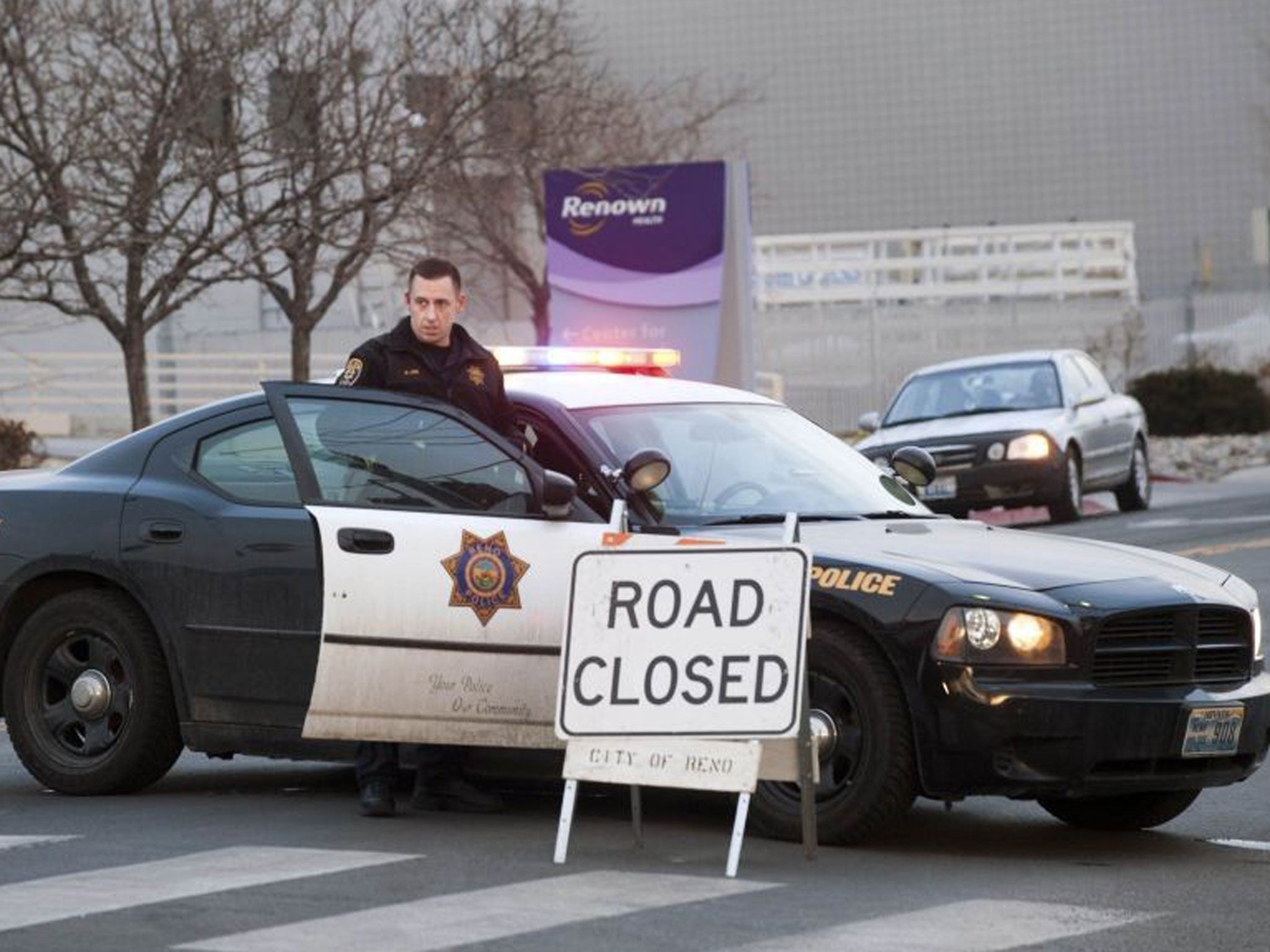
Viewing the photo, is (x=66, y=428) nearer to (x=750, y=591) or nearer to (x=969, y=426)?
(x=969, y=426)

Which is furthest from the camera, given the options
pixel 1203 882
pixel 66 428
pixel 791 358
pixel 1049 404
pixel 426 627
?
pixel 791 358

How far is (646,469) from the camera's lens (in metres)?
8.30

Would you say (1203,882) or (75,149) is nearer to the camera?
(1203,882)

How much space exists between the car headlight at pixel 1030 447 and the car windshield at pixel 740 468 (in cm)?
1388

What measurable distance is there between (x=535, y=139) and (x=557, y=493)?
22122 mm

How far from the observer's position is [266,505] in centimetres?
905

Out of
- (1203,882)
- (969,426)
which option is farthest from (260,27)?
(1203,882)

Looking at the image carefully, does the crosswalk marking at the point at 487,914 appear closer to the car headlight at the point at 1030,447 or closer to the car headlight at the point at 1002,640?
the car headlight at the point at 1002,640

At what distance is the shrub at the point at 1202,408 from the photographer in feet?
125

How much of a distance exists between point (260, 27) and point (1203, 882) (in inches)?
774

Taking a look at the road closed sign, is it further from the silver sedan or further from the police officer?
the silver sedan

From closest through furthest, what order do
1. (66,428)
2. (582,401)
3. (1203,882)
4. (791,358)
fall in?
(1203,882)
(582,401)
(66,428)
(791,358)

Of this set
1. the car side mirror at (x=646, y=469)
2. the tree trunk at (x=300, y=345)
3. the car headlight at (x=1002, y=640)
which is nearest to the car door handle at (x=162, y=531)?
the car side mirror at (x=646, y=469)

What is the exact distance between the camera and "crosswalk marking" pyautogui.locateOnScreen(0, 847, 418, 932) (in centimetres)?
718
